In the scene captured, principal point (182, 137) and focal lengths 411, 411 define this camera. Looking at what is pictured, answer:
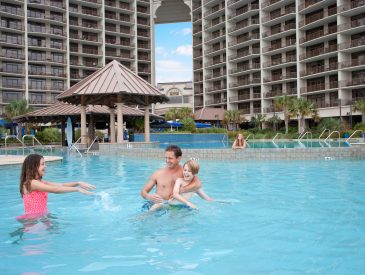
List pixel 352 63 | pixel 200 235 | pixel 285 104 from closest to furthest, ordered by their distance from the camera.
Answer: pixel 200 235 < pixel 352 63 < pixel 285 104

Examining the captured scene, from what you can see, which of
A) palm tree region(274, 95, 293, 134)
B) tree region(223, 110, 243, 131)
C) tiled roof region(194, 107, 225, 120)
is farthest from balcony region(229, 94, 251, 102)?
palm tree region(274, 95, 293, 134)

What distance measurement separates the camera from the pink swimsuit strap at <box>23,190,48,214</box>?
18.6ft

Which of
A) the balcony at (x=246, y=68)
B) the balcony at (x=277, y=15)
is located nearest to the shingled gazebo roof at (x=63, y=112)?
the balcony at (x=246, y=68)

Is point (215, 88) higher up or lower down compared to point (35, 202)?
higher up

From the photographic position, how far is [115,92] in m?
24.1

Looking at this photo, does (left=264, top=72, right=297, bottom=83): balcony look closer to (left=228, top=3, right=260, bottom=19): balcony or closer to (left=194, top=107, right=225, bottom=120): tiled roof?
(left=194, top=107, right=225, bottom=120): tiled roof

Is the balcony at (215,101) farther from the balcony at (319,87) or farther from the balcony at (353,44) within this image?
the balcony at (353,44)

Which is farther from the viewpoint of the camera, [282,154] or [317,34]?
[317,34]


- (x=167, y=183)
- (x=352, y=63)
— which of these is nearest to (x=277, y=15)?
(x=352, y=63)

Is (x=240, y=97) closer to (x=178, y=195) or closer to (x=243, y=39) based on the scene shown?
(x=243, y=39)

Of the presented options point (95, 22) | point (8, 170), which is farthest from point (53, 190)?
point (95, 22)

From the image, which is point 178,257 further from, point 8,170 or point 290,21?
point 290,21

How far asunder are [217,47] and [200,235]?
6753 cm

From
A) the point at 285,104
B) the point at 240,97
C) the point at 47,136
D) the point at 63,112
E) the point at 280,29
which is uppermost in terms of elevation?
the point at 280,29
